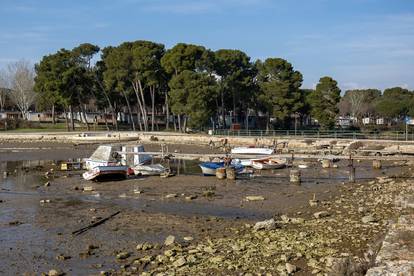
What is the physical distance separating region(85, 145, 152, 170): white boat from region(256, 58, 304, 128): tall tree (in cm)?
3125

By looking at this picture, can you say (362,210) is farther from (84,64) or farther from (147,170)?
(84,64)

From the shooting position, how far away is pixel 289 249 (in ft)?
43.4

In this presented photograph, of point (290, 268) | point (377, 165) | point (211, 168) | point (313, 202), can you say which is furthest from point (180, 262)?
point (377, 165)

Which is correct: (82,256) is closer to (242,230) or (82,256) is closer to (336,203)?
(242,230)

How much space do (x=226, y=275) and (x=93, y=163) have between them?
78.3ft

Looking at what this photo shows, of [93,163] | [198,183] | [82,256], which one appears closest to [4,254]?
[82,256]

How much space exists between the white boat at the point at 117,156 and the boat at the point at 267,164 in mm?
7917

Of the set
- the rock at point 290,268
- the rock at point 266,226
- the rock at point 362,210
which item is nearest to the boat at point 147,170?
the rock at point 362,210

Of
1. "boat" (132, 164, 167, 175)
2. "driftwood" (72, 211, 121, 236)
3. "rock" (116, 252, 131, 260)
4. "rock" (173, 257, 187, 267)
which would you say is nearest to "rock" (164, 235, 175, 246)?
"rock" (116, 252, 131, 260)

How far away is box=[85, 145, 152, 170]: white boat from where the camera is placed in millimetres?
33719

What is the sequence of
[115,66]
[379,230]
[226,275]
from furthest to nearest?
[115,66]
[379,230]
[226,275]

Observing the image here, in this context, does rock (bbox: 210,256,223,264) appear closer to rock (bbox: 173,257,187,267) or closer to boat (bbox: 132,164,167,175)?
rock (bbox: 173,257,187,267)

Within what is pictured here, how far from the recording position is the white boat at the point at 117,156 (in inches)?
1328

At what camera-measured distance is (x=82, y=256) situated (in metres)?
13.8
